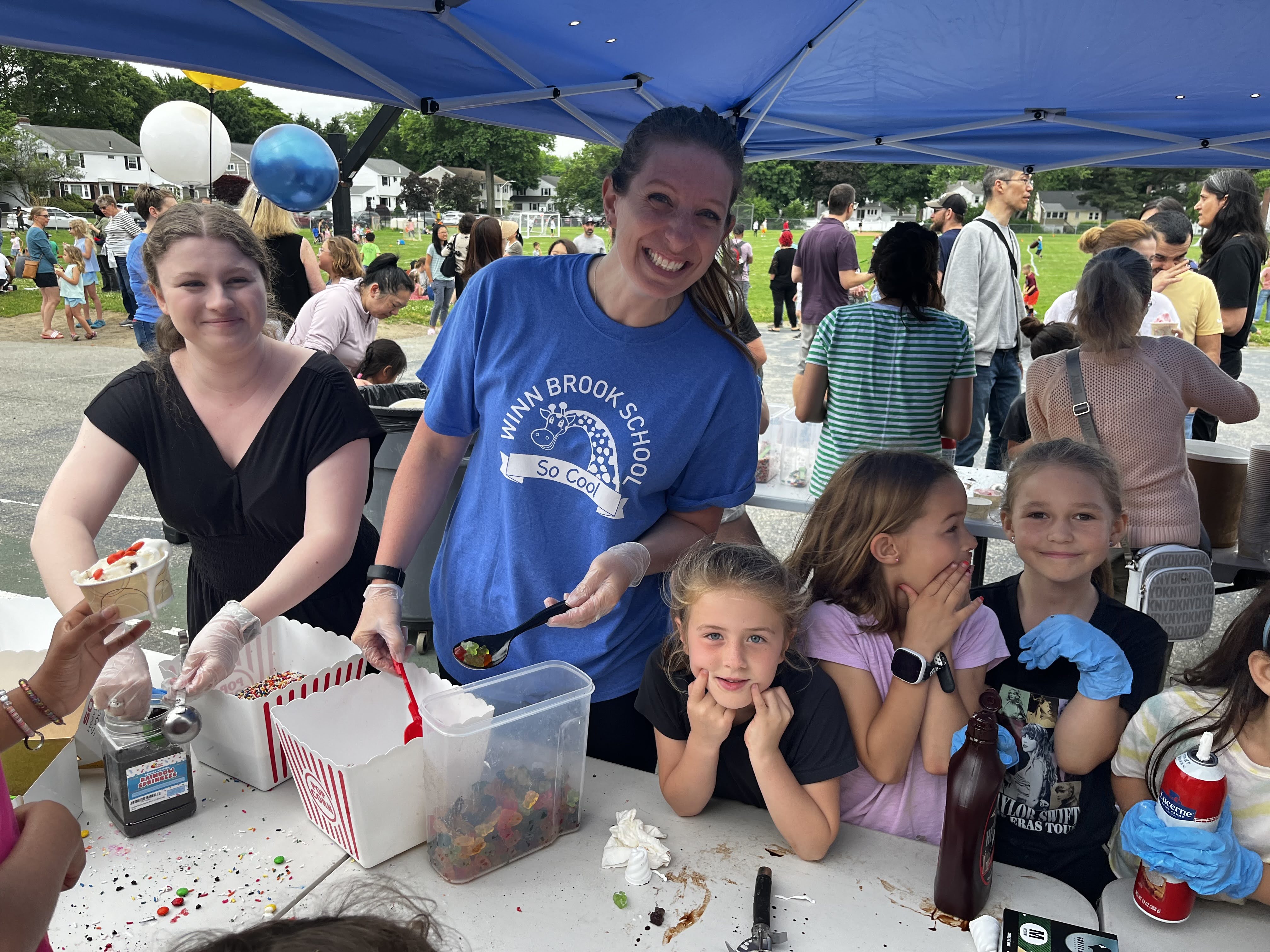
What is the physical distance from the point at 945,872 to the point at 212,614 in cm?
177

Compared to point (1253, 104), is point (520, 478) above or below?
below

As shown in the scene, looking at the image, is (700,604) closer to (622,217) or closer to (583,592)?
A: (583,592)

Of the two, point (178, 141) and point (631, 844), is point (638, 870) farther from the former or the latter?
point (178, 141)

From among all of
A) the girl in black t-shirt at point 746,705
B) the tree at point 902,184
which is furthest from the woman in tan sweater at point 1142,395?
the tree at point 902,184

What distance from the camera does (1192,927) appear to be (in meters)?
1.35

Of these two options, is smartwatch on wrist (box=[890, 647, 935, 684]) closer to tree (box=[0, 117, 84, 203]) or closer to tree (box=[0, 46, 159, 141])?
tree (box=[0, 117, 84, 203])

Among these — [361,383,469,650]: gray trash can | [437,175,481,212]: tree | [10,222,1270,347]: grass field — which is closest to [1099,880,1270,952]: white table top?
[361,383,469,650]: gray trash can

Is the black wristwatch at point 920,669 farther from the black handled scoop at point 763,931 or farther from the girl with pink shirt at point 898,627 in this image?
the black handled scoop at point 763,931

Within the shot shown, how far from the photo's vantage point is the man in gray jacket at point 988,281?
5426mm

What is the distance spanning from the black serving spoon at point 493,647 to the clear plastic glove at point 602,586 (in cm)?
3

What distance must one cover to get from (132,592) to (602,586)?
0.82 m

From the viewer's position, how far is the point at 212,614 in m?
2.16

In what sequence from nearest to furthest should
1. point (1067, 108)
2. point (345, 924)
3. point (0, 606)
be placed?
point (345, 924), point (0, 606), point (1067, 108)

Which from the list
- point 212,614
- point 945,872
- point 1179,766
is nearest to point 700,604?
point 945,872
